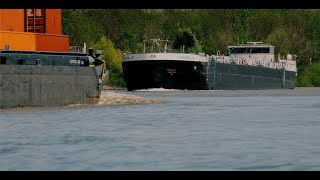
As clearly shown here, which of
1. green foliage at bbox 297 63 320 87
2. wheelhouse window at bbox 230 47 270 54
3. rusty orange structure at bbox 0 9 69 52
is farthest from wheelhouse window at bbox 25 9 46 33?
green foliage at bbox 297 63 320 87

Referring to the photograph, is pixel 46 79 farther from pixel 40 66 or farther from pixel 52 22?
pixel 52 22

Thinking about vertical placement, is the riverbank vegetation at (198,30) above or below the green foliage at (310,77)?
above

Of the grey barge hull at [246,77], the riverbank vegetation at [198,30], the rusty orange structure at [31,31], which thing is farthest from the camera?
the riverbank vegetation at [198,30]

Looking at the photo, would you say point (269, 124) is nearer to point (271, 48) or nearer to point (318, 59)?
point (271, 48)

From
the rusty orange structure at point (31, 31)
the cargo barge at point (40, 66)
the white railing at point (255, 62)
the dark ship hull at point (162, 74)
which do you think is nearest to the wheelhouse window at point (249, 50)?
the white railing at point (255, 62)

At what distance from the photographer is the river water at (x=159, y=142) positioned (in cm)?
1486

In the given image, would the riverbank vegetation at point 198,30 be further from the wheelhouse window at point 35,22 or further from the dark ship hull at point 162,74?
the wheelhouse window at point 35,22

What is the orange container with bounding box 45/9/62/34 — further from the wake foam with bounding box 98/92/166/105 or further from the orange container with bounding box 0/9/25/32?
the wake foam with bounding box 98/92/166/105

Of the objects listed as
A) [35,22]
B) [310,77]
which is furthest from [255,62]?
[35,22]

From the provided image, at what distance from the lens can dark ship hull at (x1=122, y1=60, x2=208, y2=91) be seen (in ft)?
258

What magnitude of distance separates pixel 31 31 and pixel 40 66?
4.50 meters

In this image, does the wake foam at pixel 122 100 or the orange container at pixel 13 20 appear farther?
the wake foam at pixel 122 100

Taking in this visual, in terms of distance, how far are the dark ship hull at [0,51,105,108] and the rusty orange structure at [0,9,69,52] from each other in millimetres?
1240

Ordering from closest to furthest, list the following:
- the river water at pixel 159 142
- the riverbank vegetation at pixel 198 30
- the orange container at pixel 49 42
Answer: the river water at pixel 159 142 < the orange container at pixel 49 42 < the riverbank vegetation at pixel 198 30
